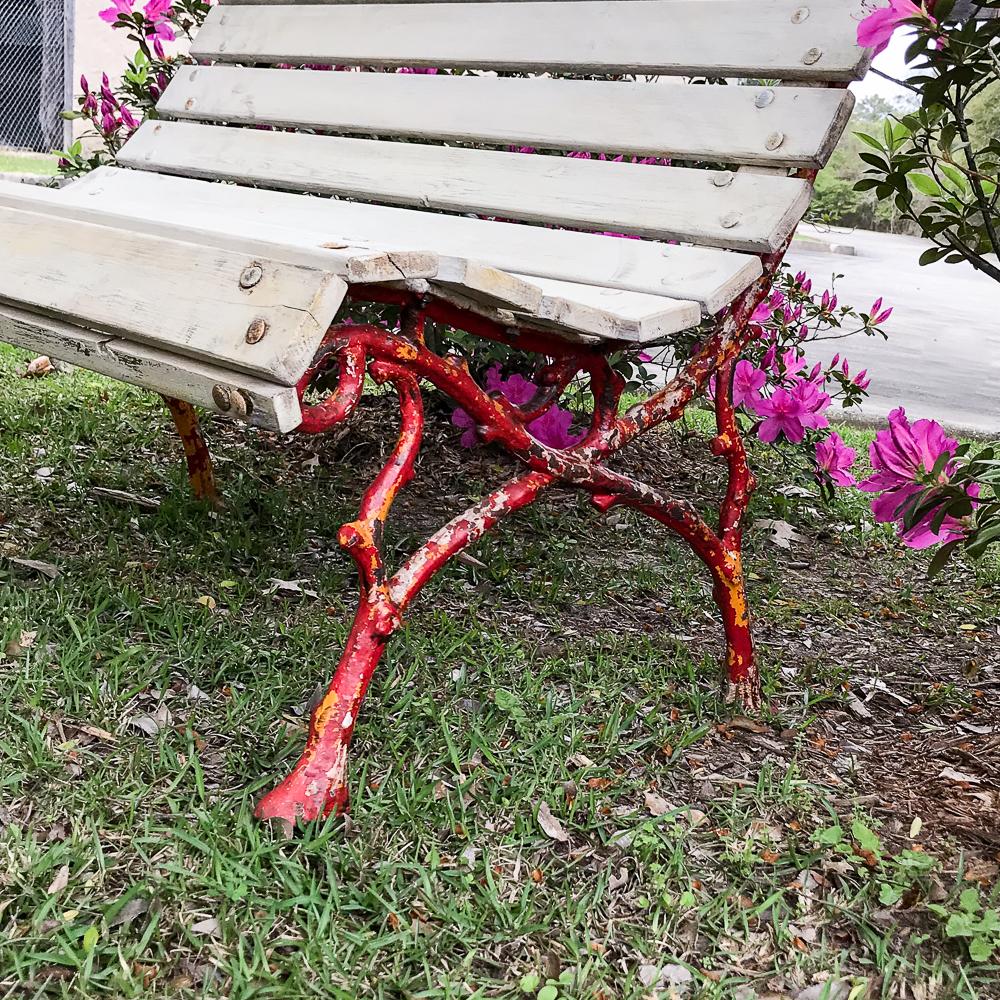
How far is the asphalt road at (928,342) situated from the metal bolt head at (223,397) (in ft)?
11.7

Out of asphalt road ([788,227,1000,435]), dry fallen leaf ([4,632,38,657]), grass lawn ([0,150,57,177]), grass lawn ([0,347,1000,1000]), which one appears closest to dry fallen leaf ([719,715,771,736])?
grass lawn ([0,347,1000,1000])

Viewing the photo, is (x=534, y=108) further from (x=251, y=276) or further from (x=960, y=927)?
(x=960, y=927)

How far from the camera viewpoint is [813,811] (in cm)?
169

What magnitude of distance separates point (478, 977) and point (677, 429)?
104 inches

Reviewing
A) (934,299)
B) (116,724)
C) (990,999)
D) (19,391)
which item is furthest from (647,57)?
(934,299)

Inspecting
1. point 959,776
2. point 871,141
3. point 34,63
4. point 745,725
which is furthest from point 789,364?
point 34,63

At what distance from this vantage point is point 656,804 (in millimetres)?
1684

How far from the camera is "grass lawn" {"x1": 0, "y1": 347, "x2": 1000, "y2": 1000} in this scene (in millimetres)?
1348

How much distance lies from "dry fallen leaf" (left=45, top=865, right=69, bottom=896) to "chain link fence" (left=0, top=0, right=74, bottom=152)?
12245mm

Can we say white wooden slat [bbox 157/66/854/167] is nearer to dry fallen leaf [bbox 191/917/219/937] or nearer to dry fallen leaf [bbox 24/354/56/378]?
dry fallen leaf [bbox 24/354/56/378]

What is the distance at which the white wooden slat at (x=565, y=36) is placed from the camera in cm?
195

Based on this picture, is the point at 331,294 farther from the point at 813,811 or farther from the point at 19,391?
the point at 19,391

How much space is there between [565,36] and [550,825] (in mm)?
1632

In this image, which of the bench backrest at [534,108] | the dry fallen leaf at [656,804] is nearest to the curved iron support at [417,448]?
the bench backrest at [534,108]
